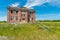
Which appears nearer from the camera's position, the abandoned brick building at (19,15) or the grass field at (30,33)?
the grass field at (30,33)

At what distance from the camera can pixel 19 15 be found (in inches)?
2648

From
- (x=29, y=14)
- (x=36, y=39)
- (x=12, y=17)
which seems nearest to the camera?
(x=36, y=39)

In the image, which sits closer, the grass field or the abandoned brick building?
the grass field

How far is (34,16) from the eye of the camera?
7219cm

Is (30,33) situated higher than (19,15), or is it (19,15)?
(19,15)

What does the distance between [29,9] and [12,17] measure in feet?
32.1

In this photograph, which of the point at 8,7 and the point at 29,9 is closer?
the point at 8,7

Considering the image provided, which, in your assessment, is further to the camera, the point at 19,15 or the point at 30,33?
the point at 19,15

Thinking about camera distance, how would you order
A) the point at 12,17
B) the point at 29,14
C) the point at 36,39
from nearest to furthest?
the point at 36,39
the point at 12,17
the point at 29,14

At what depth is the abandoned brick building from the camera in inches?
2562

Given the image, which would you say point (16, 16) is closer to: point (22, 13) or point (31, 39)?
point (22, 13)

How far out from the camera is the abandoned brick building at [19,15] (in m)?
65.1

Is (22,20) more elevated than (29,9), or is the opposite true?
(29,9)

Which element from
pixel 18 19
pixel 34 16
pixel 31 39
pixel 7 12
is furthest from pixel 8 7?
pixel 31 39
